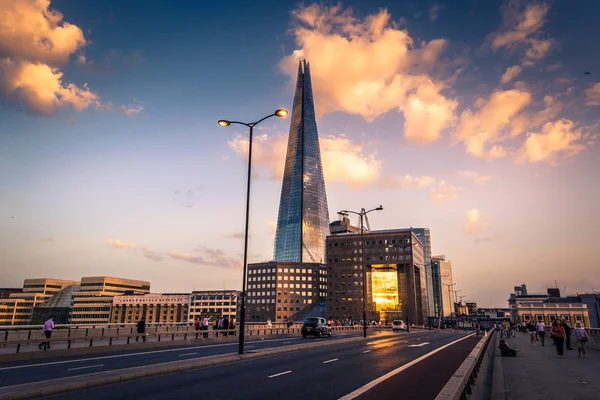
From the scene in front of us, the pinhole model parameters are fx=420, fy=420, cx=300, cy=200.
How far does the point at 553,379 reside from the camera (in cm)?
1433

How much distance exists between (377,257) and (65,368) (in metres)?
183

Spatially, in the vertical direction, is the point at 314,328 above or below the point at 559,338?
below

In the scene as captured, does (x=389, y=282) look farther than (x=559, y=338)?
Yes

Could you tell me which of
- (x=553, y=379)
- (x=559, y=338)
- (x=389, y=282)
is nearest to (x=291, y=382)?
(x=553, y=379)

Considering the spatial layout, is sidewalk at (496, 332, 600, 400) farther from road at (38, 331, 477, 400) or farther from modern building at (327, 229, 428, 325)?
modern building at (327, 229, 428, 325)

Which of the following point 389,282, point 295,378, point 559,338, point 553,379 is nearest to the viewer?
point 295,378

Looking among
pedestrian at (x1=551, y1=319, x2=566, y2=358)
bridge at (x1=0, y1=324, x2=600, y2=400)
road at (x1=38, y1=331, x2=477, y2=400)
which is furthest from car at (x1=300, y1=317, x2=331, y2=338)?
road at (x1=38, y1=331, x2=477, y2=400)

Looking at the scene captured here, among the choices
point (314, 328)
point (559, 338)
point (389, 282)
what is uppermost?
point (389, 282)

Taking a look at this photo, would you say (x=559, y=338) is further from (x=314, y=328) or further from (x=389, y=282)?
(x=389, y=282)

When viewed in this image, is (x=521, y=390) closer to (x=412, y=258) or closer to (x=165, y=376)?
(x=165, y=376)

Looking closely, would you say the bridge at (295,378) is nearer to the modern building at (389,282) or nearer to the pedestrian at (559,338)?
the pedestrian at (559,338)

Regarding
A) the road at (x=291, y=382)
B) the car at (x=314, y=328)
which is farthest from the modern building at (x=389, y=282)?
the road at (x=291, y=382)

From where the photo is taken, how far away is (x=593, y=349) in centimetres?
2723

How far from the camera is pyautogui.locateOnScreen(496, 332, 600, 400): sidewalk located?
11412mm
